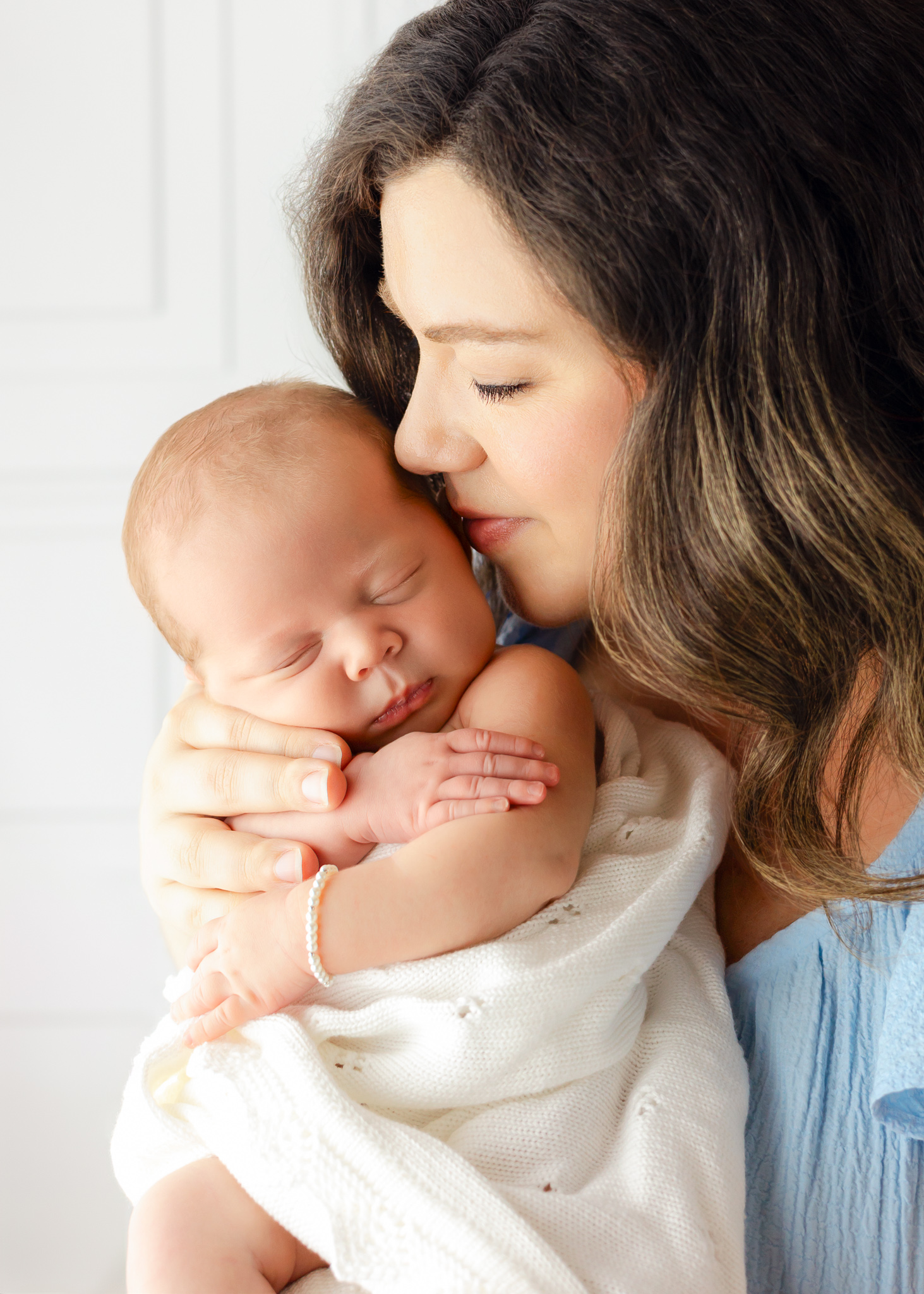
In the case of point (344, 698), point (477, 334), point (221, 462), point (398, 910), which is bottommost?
point (398, 910)

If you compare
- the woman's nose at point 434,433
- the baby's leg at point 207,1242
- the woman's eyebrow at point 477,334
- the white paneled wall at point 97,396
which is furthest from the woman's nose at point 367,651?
the white paneled wall at point 97,396

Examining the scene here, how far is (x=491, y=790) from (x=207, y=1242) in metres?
0.42

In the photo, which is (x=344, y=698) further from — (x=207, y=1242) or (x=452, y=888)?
(x=207, y=1242)

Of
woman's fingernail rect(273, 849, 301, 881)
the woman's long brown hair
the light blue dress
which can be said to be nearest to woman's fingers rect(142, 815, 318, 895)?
woman's fingernail rect(273, 849, 301, 881)

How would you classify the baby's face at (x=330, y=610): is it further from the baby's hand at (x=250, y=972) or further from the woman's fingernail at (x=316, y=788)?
the baby's hand at (x=250, y=972)

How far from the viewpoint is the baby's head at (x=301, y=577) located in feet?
3.27

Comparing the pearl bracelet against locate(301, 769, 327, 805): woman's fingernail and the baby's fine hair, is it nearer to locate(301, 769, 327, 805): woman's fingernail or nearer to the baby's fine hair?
locate(301, 769, 327, 805): woman's fingernail

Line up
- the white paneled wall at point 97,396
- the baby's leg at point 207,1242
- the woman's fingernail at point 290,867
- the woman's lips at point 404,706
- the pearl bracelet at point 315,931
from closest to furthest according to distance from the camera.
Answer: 1. the baby's leg at point 207,1242
2. the pearl bracelet at point 315,931
3. the woman's fingernail at point 290,867
4. the woman's lips at point 404,706
5. the white paneled wall at point 97,396

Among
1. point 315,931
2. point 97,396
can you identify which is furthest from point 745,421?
point 97,396

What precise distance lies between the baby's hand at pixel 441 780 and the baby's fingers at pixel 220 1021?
7.6 inches

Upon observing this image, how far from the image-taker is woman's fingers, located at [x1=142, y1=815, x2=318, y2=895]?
0.94 metres

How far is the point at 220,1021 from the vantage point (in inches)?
33.5

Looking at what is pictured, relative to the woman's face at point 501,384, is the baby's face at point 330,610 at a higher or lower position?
lower

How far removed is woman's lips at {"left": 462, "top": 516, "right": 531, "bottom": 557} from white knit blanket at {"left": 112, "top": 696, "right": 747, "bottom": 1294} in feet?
1.17
